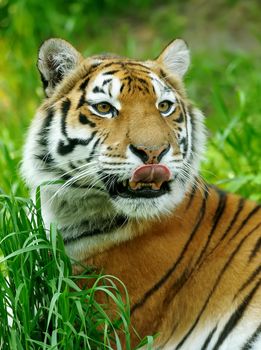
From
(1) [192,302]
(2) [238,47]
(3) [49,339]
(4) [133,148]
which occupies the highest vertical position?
(2) [238,47]

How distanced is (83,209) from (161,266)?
1.43 feet

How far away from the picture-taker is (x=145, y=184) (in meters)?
3.65

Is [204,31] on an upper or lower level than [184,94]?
upper

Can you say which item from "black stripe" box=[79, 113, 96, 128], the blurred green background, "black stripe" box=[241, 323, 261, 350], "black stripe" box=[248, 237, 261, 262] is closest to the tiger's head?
"black stripe" box=[79, 113, 96, 128]

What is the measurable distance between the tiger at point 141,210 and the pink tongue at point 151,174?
0.01 meters

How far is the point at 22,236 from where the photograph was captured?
366cm

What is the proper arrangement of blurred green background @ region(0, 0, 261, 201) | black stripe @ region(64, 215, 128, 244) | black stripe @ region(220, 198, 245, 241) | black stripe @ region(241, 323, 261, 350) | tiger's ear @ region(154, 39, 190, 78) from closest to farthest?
black stripe @ region(241, 323, 261, 350) < black stripe @ region(64, 215, 128, 244) < black stripe @ region(220, 198, 245, 241) < tiger's ear @ region(154, 39, 190, 78) < blurred green background @ region(0, 0, 261, 201)

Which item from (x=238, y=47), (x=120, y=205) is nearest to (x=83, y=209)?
(x=120, y=205)

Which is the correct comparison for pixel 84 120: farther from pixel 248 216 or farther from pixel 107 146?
pixel 248 216

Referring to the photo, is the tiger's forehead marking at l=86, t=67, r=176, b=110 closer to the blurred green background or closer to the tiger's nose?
the tiger's nose

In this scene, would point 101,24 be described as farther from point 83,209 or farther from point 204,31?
point 83,209

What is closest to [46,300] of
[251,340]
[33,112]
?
[251,340]

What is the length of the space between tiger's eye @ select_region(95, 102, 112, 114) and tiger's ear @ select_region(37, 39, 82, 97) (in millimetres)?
307

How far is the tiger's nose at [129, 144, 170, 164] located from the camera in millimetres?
3564
